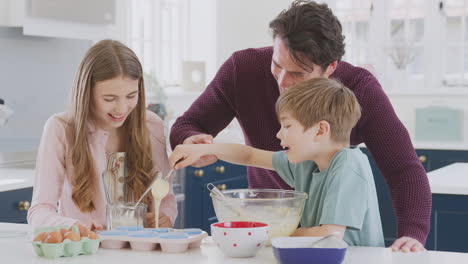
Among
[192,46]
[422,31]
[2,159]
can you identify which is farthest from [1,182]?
[422,31]

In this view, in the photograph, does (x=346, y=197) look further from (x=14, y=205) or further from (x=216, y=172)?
(x=216, y=172)

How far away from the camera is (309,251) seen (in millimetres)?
1540

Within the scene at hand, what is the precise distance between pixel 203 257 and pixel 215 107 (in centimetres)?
91

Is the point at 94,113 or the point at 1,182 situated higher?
the point at 94,113

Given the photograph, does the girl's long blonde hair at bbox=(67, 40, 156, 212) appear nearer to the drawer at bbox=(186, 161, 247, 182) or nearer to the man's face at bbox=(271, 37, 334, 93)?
the man's face at bbox=(271, 37, 334, 93)

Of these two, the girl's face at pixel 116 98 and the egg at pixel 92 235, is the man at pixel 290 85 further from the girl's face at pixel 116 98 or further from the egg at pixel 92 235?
the egg at pixel 92 235

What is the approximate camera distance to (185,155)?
213cm

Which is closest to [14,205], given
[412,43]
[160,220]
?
[160,220]

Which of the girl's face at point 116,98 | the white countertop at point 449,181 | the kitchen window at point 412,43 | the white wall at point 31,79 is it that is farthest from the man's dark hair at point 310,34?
the kitchen window at point 412,43

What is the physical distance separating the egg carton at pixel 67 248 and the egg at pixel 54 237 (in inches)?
0.5

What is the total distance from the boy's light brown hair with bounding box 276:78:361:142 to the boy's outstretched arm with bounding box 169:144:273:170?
301mm

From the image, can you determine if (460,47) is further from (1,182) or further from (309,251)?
(309,251)

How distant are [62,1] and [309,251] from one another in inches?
104

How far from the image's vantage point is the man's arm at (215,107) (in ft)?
8.15
